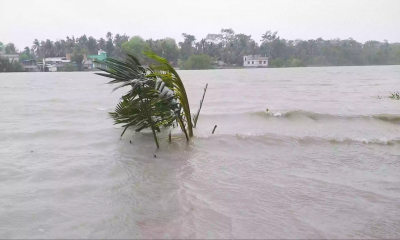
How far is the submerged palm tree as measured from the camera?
4.90 m

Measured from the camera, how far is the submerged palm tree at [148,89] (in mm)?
4902

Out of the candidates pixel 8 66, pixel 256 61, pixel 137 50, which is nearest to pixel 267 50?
pixel 256 61

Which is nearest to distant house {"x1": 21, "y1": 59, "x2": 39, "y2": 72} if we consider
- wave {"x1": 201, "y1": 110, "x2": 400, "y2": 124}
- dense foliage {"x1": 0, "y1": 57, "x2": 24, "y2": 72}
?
dense foliage {"x1": 0, "y1": 57, "x2": 24, "y2": 72}

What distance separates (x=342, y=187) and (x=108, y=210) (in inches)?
100

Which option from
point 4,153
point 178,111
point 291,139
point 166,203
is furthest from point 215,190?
point 4,153

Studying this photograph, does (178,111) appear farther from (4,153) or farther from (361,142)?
(361,142)

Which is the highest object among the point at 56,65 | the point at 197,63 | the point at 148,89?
the point at 197,63

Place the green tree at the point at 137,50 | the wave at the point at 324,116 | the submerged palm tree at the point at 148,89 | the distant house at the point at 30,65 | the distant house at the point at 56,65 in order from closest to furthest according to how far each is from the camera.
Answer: the submerged palm tree at the point at 148,89 < the green tree at the point at 137,50 < the wave at the point at 324,116 < the distant house at the point at 30,65 < the distant house at the point at 56,65

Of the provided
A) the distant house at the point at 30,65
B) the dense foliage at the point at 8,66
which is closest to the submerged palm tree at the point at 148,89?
the dense foliage at the point at 8,66

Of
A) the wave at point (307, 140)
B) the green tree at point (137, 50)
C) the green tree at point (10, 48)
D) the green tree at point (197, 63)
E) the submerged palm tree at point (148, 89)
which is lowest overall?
the wave at point (307, 140)

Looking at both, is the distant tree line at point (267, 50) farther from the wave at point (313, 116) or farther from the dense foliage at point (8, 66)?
the wave at point (313, 116)

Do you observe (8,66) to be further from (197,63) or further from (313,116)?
(313,116)

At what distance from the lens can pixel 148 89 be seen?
4.99 metres

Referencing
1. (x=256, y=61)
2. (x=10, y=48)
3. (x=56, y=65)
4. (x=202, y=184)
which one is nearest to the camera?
(x=202, y=184)
